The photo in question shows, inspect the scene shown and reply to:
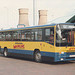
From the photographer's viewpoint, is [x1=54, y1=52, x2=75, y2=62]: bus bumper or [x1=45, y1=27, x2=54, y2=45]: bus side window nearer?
[x1=54, y1=52, x2=75, y2=62]: bus bumper

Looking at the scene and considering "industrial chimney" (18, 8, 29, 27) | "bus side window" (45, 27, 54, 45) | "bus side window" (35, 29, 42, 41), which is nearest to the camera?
"bus side window" (45, 27, 54, 45)

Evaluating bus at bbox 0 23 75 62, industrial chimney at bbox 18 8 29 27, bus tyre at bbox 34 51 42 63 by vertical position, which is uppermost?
industrial chimney at bbox 18 8 29 27

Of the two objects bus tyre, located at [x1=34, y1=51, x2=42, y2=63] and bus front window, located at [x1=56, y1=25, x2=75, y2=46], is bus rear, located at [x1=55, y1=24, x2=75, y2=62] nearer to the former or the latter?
bus front window, located at [x1=56, y1=25, x2=75, y2=46]

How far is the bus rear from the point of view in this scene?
13617mm

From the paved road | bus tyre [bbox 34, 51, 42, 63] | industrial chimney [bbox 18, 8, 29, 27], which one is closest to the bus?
bus tyre [bbox 34, 51, 42, 63]

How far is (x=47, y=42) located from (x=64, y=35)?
1.23 meters

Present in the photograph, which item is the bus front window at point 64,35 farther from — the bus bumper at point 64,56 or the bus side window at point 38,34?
the bus side window at point 38,34

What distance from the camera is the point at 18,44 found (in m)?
18.0

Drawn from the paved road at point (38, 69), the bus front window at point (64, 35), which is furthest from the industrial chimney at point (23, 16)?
Result: the paved road at point (38, 69)

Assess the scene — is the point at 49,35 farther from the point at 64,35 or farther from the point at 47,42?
the point at 64,35

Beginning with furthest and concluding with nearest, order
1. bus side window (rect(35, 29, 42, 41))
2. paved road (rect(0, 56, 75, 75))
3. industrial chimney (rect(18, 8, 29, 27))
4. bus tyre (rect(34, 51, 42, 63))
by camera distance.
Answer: industrial chimney (rect(18, 8, 29, 27))
bus tyre (rect(34, 51, 42, 63))
bus side window (rect(35, 29, 42, 41))
paved road (rect(0, 56, 75, 75))

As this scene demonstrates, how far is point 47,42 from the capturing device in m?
14.4

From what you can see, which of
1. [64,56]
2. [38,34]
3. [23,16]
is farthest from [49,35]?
[23,16]

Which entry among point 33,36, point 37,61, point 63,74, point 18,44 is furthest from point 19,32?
point 63,74
